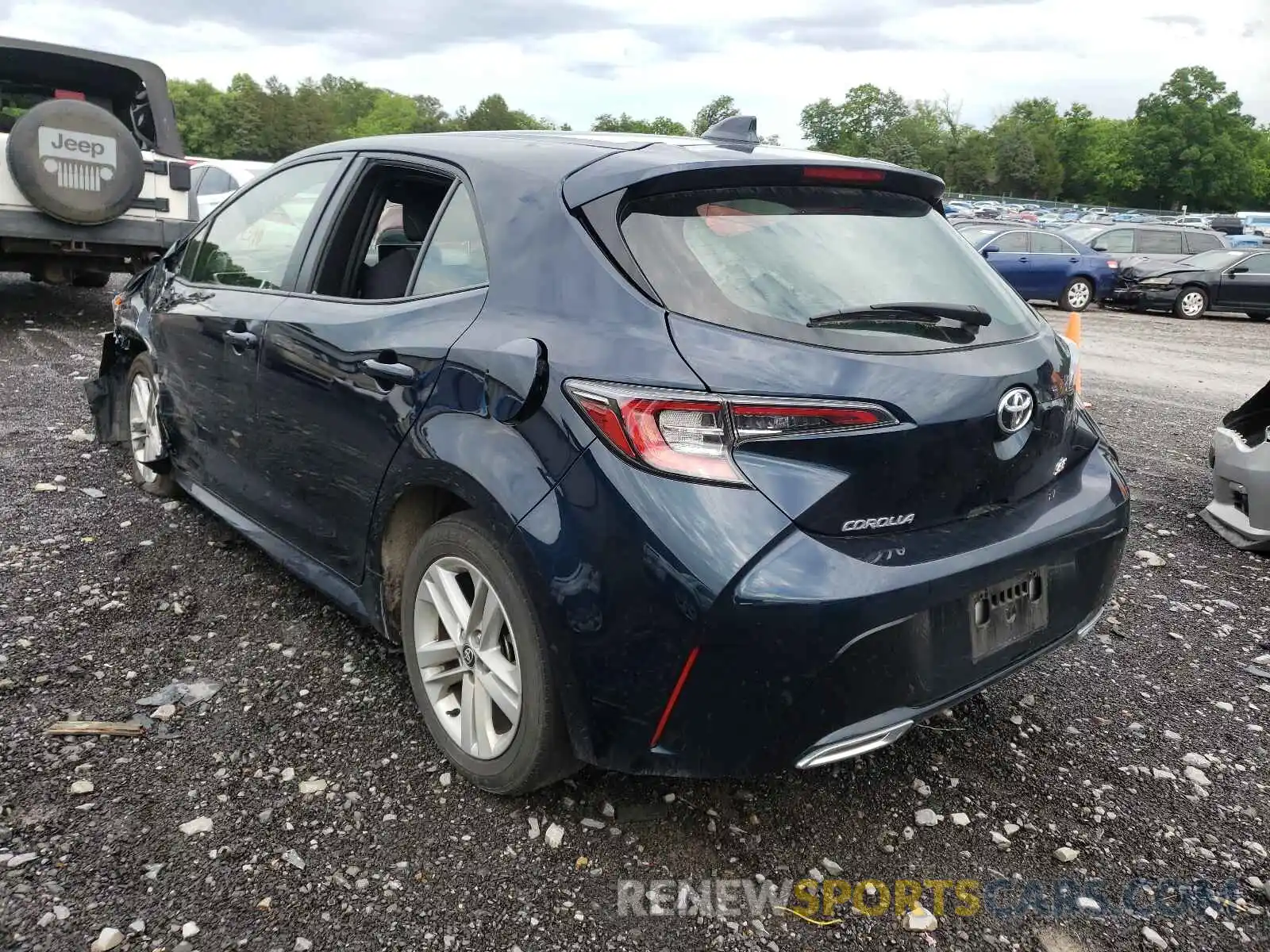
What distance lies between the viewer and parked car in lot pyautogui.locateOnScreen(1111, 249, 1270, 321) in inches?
683

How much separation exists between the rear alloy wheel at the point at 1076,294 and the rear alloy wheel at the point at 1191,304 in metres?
1.44

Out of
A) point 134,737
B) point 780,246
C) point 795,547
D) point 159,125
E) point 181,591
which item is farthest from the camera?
point 159,125

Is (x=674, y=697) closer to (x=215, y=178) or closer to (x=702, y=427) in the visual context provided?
(x=702, y=427)

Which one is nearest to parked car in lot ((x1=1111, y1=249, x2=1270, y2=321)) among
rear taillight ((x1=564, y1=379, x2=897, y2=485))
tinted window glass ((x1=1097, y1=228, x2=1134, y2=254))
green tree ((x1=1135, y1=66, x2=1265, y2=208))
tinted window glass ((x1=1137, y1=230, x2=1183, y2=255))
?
tinted window glass ((x1=1137, y1=230, x2=1183, y2=255))

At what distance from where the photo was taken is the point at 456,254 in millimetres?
2707

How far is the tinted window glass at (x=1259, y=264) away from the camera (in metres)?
17.3

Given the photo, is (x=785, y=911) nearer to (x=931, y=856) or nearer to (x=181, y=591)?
(x=931, y=856)

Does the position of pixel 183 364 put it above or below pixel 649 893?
above

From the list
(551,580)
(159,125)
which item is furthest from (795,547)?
(159,125)

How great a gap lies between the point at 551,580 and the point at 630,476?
0.32m

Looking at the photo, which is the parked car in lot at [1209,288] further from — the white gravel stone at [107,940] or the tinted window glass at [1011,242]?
the white gravel stone at [107,940]

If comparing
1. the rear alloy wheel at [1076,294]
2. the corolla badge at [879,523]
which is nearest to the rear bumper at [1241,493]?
the corolla badge at [879,523]

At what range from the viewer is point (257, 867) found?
232 centimetres

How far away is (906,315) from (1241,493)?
3289 mm
